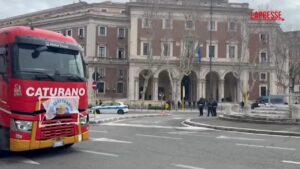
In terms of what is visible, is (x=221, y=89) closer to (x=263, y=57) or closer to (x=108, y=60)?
(x=263, y=57)

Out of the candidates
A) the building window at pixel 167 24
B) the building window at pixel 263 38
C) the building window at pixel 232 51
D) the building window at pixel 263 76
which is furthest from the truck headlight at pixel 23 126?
the building window at pixel 263 76

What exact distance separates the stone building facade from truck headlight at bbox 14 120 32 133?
55.0 m

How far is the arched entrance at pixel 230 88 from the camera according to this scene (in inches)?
2936

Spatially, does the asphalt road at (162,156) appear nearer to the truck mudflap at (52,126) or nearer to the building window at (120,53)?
the truck mudflap at (52,126)

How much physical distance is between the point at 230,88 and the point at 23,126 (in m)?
68.9

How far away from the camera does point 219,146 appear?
1354 centimetres

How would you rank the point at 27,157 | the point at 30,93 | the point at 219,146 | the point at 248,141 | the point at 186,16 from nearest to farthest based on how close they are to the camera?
the point at 30,93 < the point at 27,157 < the point at 219,146 < the point at 248,141 < the point at 186,16

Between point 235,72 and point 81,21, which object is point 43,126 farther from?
point 81,21

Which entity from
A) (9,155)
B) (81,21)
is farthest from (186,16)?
(9,155)

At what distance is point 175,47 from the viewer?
71562mm

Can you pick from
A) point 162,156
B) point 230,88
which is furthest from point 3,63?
point 230,88

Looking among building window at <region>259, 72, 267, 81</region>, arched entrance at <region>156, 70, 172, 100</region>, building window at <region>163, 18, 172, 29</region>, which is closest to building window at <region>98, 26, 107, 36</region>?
building window at <region>163, 18, 172, 29</region>

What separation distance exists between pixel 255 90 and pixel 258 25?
11.9 metres

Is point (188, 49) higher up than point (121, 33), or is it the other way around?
point (121, 33)
